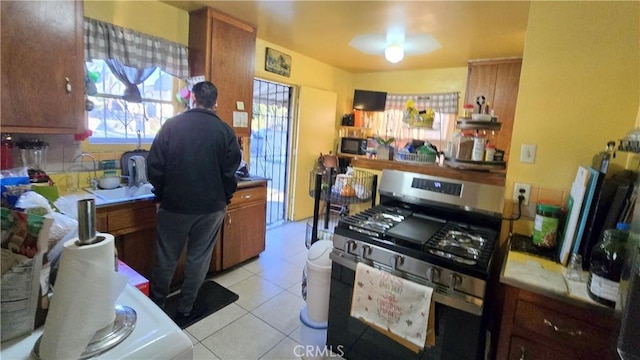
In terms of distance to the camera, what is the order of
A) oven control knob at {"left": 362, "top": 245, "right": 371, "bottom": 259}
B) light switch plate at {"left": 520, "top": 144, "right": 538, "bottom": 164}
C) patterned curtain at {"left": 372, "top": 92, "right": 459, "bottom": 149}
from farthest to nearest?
patterned curtain at {"left": 372, "top": 92, "right": 459, "bottom": 149}, light switch plate at {"left": 520, "top": 144, "right": 538, "bottom": 164}, oven control knob at {"left": 362, "top": 245, "right": 371, "bottom": 259}

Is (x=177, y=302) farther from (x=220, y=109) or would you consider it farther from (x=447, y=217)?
(x=447, y=217)

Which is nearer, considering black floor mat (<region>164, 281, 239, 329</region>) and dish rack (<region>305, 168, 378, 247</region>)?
black floor mat (<region>164, 281, 239, 329</region>)

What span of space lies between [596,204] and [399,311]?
92 centimetres

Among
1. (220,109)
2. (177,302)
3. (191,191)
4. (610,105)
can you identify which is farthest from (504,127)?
(177,302)

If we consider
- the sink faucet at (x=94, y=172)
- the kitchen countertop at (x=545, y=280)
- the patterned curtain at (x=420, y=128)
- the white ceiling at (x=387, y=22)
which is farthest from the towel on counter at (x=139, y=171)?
the patterned curtain at (x=420, y=128)

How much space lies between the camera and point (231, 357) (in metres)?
1.80

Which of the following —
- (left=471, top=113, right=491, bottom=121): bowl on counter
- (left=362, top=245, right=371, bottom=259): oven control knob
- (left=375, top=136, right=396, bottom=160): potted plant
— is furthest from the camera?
(left=375, top=136, right=396, bottom=160): potted plant

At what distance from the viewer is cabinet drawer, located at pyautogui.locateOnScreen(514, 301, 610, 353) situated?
1099 millimetres

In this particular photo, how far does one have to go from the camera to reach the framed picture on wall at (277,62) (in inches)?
139

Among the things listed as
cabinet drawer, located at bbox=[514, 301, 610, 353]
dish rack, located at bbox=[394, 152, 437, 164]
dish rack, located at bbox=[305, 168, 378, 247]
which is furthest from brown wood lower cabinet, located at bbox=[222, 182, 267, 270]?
cabinet drawer, located at bbox=[514, 301, 610, 353]

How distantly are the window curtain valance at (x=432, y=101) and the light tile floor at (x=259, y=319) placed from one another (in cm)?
291

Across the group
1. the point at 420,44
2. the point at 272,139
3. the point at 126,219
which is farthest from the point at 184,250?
the point at 420,44

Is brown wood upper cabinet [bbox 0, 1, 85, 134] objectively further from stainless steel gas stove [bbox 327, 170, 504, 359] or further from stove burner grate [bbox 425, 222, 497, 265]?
stove burner grate [bbox 425, 222, 497, 265]

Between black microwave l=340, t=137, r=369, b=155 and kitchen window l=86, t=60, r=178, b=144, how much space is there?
2662mm
